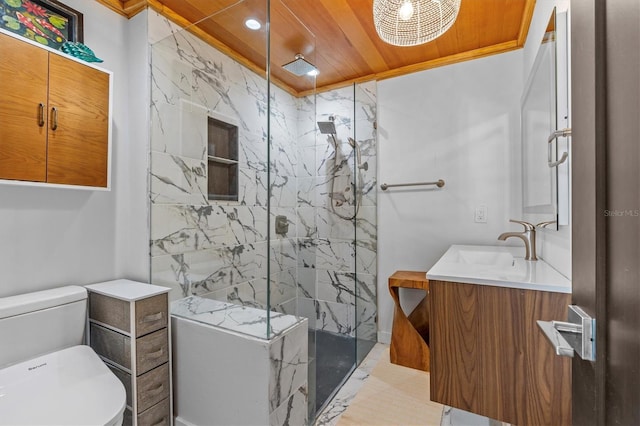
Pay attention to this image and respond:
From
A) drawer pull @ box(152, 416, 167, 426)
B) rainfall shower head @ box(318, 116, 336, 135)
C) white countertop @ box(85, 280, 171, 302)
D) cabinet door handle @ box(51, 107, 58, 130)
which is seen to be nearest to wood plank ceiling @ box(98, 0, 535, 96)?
rainfall shower head @ box(318, 116, 336, 135)

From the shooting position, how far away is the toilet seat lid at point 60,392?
3.08ft

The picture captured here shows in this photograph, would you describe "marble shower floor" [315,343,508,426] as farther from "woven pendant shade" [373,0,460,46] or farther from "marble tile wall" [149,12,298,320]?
"woven pendant shade" [373,0,460,46]

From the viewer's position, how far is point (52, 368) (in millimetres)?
1179

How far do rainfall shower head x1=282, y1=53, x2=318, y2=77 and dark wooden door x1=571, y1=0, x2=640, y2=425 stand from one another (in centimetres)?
176

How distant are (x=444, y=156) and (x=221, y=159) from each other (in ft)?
5.58

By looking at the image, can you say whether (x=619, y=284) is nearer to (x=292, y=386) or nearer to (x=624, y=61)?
(x=624, y=61)

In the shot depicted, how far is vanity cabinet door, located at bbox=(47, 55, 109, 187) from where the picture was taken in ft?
4.28

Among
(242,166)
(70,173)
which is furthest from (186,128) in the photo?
(70,173)

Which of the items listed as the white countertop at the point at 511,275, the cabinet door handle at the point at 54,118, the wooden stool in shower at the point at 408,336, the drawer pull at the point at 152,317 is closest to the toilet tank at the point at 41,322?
the drawer pull at the point at 152,317

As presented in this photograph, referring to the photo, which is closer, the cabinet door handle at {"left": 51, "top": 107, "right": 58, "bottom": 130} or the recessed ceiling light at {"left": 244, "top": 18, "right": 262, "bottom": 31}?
the cabinet door handle at {"left": 51, "top": 107, "right": 58, "bottom": 130}

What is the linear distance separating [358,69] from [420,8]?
1.15 meters

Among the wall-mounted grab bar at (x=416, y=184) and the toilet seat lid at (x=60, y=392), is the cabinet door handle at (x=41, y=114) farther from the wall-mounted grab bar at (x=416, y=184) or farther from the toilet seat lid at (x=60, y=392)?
the wall-mounted grab bar at (x=416, y=184)

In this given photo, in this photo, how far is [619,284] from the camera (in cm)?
38

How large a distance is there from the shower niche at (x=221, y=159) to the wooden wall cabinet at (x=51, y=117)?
1.76 ft
